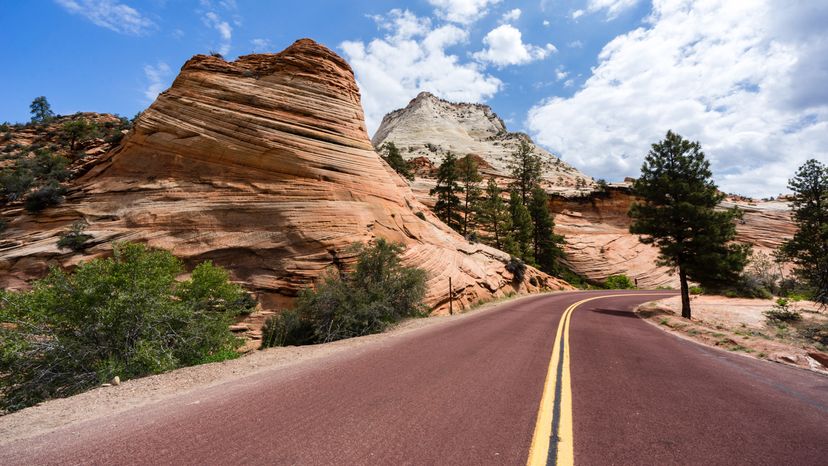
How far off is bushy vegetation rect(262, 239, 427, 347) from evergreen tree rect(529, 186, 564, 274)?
31.3m

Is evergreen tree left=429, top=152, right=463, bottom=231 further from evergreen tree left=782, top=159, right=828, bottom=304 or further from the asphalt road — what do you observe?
the asphalt road

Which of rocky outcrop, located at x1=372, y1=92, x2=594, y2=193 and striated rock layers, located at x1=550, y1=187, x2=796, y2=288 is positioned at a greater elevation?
rocky outcrop, located at x1=372, y1=92, x2=594, y2=193

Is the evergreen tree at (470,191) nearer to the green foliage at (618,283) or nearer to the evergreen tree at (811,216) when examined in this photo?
the green foliage at (618,283)

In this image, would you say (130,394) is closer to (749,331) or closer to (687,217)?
(749,331)

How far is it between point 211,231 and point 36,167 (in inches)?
575

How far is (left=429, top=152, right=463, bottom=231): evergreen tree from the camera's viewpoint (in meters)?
37.1

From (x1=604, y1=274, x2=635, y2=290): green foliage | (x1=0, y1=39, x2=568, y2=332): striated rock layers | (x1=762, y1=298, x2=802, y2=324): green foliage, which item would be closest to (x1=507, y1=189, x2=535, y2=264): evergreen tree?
(x1=604, y1=274, x2=635, y2=290): green foliage

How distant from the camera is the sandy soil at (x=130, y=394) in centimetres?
368

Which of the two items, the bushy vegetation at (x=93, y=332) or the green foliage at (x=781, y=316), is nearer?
the bushy vegetation at (x=93, y=332)

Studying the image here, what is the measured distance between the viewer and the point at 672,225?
1839cm

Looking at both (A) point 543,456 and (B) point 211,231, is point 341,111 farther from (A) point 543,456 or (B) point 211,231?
(A) point 543,456

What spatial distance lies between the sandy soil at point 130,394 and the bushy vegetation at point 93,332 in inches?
47.8

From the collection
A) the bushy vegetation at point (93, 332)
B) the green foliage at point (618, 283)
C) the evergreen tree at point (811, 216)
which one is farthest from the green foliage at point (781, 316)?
the green foliage at point (618, 283)

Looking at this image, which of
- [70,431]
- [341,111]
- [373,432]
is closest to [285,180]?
[341,111]
